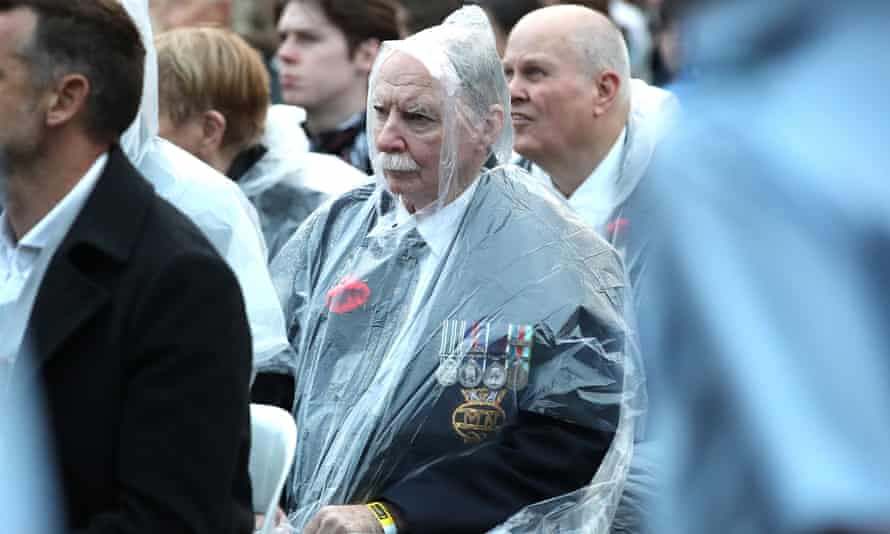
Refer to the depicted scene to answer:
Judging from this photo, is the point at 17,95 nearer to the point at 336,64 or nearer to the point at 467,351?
the point at 467,351

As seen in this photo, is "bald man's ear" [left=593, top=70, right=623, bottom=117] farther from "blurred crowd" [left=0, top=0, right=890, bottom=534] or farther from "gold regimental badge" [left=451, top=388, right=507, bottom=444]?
"gold regimental badge" [left=451, top=388, right=507, bottom=444]

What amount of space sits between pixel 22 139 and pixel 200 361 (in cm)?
57

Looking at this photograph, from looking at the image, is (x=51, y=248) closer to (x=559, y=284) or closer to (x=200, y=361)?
(x=200, y=361)

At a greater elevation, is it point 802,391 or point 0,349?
point 802,391

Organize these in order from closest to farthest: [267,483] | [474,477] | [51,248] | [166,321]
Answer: [166,321], [51,248], [267,483], [474,477]

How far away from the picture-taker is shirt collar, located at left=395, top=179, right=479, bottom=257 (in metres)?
3.80

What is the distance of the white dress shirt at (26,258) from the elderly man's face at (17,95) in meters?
0.12

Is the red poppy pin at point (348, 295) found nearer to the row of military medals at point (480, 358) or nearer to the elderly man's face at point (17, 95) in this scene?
the row of military medals at point (480, 358)

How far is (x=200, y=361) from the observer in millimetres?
2445

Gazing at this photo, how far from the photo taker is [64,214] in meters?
2.65

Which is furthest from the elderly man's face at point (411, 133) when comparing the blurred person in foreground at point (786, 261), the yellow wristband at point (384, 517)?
the blurred person in foreground at point (786, 261)

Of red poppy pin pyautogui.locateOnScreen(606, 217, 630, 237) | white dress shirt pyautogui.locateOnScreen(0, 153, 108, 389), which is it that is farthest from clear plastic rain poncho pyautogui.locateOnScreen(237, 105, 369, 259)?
white dress shirt pyautogui.locateOnScreen(0, 153, 108, 389)

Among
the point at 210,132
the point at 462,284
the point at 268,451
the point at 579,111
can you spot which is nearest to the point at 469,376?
the point at 462,284

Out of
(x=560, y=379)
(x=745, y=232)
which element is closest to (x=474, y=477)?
(x=560, y=379)
